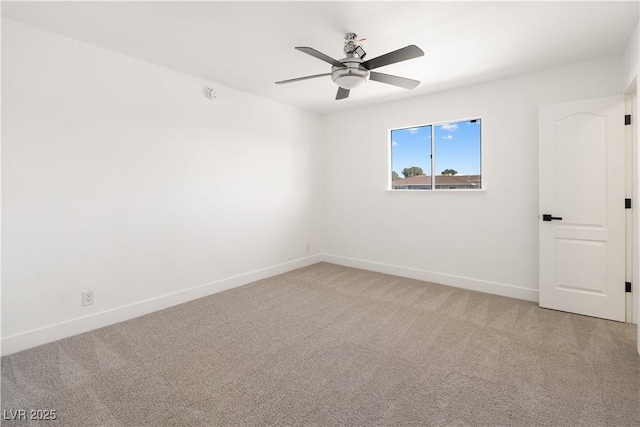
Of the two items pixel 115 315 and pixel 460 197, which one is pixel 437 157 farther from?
pixel 115 315

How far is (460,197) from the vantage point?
402cm

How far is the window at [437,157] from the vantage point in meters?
4.05

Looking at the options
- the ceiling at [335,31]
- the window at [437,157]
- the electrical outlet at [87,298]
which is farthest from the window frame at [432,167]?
the electrical outlet at [87,298]

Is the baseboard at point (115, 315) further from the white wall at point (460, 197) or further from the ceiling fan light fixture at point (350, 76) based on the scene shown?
the ceiling fan light fixture at point (350, 76)

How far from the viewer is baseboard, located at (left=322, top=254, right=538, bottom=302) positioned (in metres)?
3.60

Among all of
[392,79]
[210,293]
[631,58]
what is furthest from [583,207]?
[210,293]

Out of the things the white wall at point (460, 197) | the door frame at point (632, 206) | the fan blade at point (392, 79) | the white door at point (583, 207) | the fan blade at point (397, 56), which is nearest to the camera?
the fan blade at point (397, 56)

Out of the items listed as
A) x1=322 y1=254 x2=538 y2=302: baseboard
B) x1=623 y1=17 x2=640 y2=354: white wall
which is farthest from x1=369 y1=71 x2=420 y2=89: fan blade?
x1=322 y1=254 x2=538 y2=302: baseboard

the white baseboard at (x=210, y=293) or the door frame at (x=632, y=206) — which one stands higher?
the door frame at (x=632, y=206)

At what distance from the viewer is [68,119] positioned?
270cm

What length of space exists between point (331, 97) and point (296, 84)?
740 mm

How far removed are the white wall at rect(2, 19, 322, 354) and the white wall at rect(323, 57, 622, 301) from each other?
1.44 meters

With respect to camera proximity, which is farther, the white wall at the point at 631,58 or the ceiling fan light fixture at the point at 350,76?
the ceiling fan light fixture at the point at 350,76

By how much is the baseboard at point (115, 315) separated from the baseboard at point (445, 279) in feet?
4.90
